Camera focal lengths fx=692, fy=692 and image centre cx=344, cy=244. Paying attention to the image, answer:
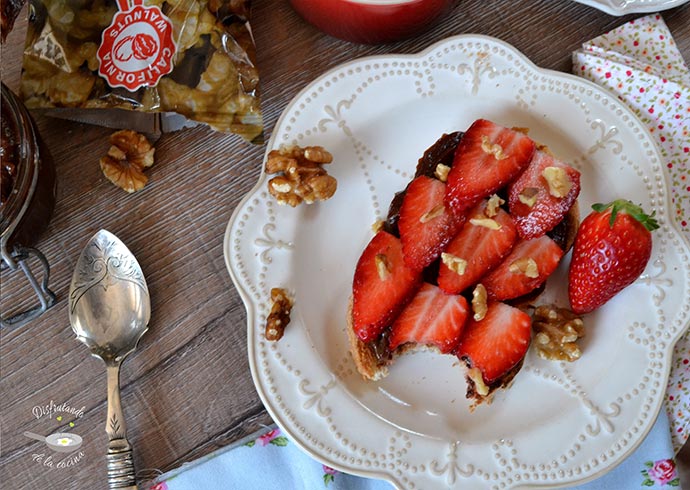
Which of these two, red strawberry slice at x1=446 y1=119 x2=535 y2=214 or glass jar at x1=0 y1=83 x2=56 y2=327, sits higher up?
red strawberry slice at x1=446 y1=119 x2=535 y2=214

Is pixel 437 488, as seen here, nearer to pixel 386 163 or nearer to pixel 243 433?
pixel 243 433

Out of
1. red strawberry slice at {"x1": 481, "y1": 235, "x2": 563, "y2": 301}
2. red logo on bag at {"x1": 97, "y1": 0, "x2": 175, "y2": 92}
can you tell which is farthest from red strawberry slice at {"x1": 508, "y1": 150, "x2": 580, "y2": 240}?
red logo on bag at {"x1": 97, "y1": 0, "x2": 175, "y2": 92}

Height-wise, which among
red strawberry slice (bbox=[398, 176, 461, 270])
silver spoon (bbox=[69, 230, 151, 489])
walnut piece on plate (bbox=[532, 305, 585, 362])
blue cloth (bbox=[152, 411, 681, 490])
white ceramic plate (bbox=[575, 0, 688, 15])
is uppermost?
white ceramic plate (bbox=[575, 0, 688, 15])

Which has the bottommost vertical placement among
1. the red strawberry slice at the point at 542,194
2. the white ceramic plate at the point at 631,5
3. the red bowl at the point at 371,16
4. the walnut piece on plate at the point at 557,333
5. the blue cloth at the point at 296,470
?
the blue cloth at the point at 296,470

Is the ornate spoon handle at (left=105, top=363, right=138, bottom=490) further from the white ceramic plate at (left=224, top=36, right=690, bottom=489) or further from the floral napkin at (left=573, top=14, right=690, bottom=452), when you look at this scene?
the floral napkin at (left=573, top=14, right=690, bottom=452)

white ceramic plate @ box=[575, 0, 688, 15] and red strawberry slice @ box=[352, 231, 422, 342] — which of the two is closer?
red strawberry slice @ box=[352, 231, 422, 342]

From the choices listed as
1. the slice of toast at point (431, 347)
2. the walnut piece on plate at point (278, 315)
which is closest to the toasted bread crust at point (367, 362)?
the slice of toast at point (431, 347)

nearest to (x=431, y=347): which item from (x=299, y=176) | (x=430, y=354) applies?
(x=430, y=354)

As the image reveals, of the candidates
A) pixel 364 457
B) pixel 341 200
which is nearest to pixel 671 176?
pixel 341 200

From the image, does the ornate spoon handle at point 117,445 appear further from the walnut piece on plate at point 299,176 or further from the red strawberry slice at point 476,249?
the red strawberry slice at point 476,249
